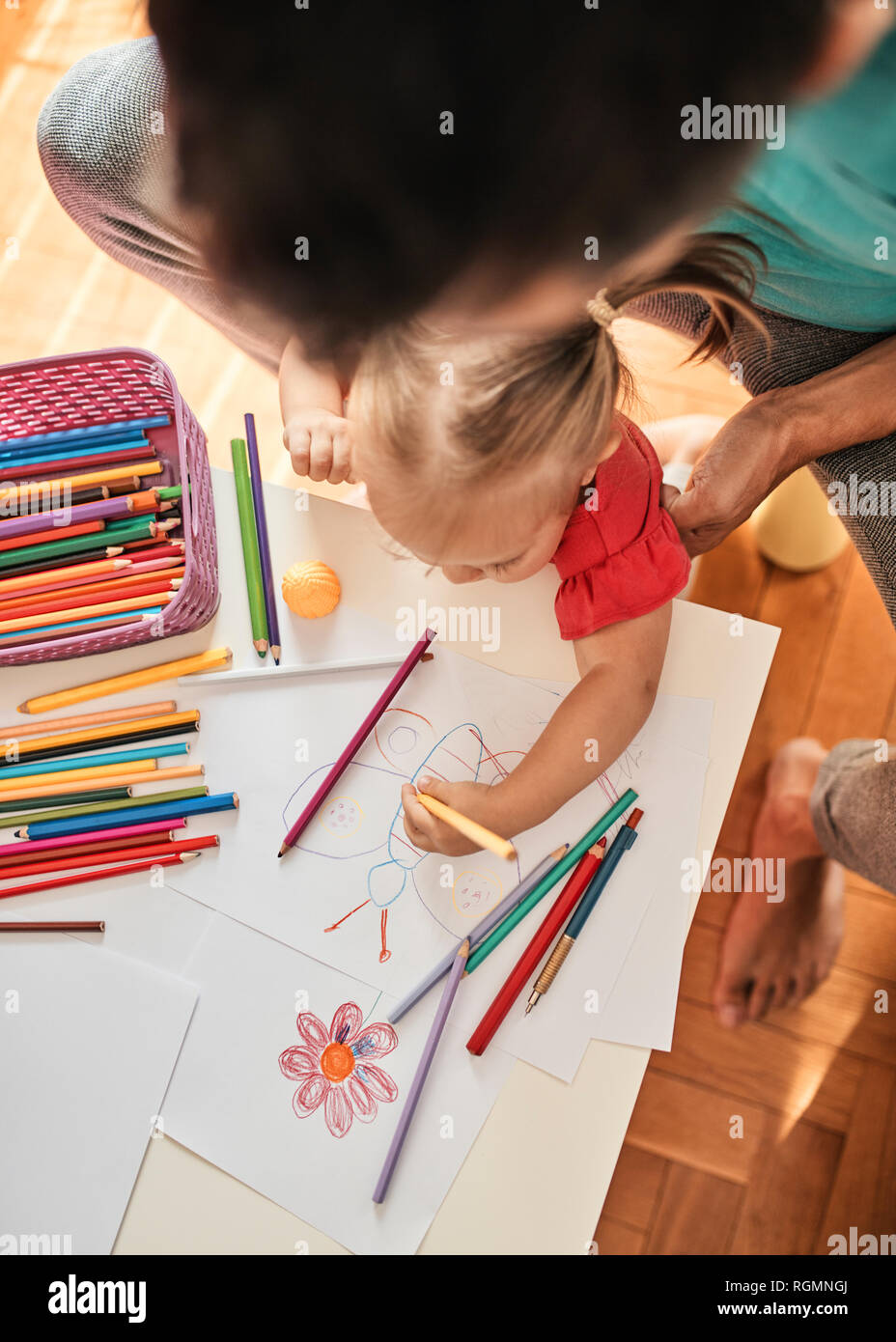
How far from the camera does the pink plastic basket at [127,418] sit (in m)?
0.64

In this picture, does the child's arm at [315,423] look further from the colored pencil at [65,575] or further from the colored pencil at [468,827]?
the colored pencil at [468,827]

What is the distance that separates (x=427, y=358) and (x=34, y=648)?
353 mm

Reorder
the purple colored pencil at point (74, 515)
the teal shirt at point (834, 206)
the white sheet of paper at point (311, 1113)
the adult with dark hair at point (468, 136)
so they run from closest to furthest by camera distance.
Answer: the adult with dark hair at point (468, 136) < the teal shirt at point (834, 206) < the white sheet of paper at point (311, 1113) < the purple colored pencil at point (74, 515)

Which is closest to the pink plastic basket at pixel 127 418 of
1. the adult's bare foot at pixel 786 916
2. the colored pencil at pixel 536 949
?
the colored pencil at pixel 536 949

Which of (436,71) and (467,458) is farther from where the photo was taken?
(467,458)

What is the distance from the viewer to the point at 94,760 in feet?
2.17

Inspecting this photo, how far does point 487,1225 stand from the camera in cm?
56

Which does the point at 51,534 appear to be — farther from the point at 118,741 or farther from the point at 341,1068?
the point at 341,1068

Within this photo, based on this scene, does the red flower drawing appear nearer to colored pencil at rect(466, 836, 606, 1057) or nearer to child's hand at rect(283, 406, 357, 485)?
colored pencil at rect(466, 836, 606, 1057)

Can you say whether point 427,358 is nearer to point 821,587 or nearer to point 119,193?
point 119,193

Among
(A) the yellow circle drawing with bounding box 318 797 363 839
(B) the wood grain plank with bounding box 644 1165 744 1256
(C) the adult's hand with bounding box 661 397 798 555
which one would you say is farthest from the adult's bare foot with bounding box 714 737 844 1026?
(A) the yellow circle drawing with bounding box 318 797 363 839
